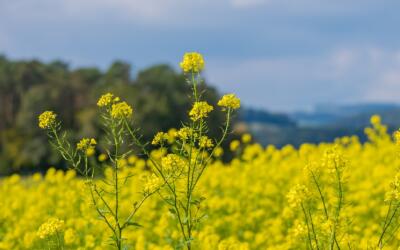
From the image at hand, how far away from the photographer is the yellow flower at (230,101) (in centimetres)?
445

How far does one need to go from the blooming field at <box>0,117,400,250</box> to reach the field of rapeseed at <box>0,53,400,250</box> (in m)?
0.02

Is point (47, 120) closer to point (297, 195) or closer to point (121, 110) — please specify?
point (121, 110)

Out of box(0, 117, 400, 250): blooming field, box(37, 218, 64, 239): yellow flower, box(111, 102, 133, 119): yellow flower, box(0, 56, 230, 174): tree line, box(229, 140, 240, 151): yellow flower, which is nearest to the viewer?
box(111, 102, 133, 119): yellow flower

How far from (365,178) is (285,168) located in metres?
1.47

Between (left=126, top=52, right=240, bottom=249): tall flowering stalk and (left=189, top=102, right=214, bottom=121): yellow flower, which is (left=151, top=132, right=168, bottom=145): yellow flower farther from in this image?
(left=189, top=102, right=214, bottom=121): yellow flower

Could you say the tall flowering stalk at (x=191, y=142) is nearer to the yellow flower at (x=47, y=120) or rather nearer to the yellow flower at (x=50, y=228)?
the yellow flower at (x=47, y=120)

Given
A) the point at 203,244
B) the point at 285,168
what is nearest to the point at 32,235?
the point at 203,244

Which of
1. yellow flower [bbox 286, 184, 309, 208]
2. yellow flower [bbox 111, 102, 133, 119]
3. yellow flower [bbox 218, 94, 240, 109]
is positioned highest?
yellow flower [bbox 218, 94, 240, 109]

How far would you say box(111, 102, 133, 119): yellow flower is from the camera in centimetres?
434

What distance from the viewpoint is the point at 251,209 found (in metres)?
10.3

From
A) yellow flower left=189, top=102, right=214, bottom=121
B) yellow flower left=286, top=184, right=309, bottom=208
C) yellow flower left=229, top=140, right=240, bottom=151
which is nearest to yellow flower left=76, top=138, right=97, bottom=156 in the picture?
yellow flower left=189, top=102, right=214, bottom=121

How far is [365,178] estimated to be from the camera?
12.0 m

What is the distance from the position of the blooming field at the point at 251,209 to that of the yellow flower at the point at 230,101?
2.26 feet

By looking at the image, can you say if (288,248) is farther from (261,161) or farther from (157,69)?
(157,69)
